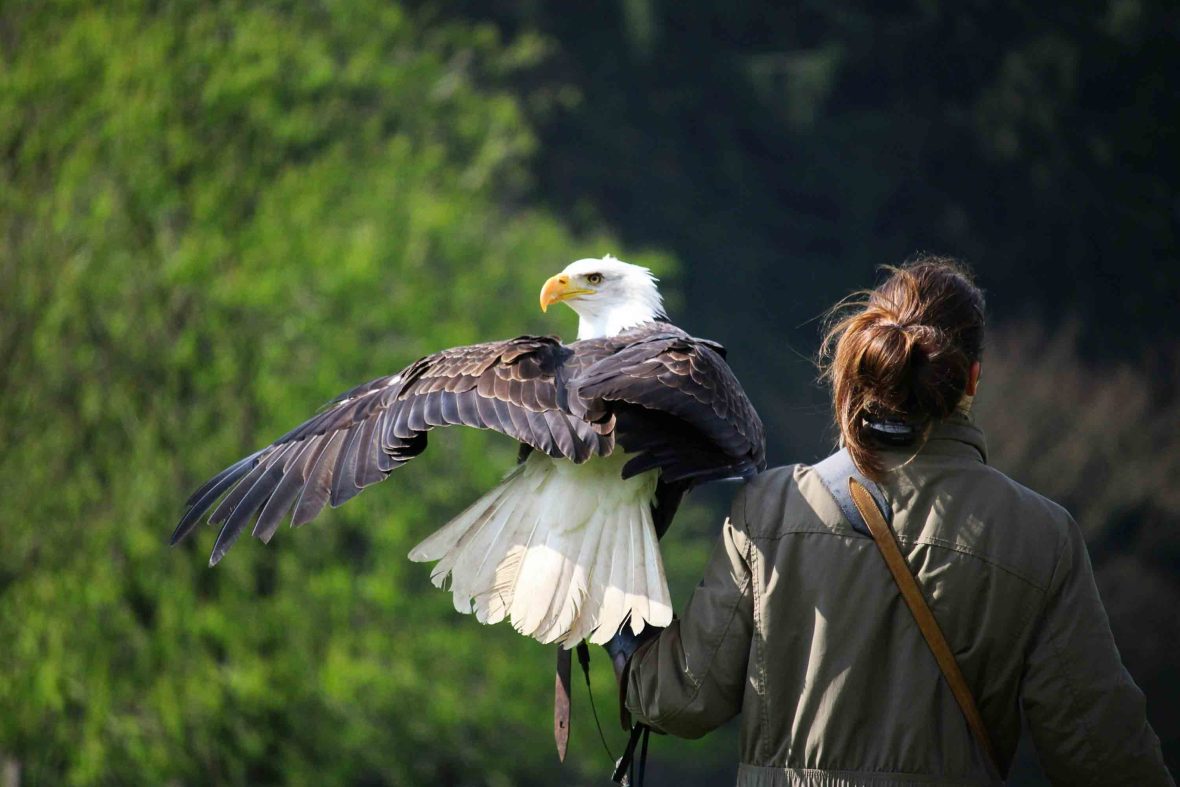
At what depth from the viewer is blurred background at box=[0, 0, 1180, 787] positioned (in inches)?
356

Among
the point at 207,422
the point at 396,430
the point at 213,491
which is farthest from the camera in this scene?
the point at 207,422

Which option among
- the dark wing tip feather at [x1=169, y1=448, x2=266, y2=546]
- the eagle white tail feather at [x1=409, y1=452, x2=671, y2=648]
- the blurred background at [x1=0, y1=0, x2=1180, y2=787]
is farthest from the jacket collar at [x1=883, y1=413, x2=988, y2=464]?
the blurred background at [x1=0, y1=0, x2=1180, y2=787]

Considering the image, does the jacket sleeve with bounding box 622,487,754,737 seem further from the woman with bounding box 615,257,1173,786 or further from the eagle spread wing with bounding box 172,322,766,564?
the eagle spread wing with bounding box 172,322,766,564

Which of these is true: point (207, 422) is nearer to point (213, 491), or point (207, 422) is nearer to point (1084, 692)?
point (213, 491)

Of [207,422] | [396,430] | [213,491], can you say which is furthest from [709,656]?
[207,422]

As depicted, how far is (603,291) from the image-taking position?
4527 millimetres

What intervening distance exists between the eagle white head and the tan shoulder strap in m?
2.48

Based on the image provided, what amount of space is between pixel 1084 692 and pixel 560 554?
97cm

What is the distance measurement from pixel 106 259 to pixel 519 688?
4.05m

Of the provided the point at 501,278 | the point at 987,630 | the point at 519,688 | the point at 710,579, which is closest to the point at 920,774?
the point at 987,630

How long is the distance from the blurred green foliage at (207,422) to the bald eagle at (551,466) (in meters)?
6.31

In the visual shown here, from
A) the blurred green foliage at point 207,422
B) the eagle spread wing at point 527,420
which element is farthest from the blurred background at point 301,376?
the eagle spread wing at point 527,420

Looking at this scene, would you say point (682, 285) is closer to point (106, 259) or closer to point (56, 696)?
point (106, 259)

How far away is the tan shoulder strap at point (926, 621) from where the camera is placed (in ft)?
6.47
